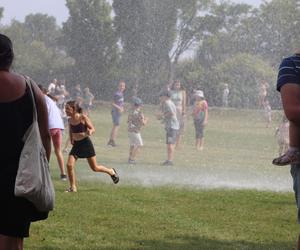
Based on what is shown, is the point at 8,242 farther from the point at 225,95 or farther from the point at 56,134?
the point at 225,95

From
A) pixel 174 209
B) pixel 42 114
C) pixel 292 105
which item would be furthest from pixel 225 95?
pixel 292 105

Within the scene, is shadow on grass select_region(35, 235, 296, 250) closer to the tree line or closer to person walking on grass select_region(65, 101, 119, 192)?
person walking on grass select_region(65, 101, 119, 192)

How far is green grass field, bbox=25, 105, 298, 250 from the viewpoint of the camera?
6.55 meters

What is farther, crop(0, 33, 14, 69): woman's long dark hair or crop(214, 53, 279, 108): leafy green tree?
crop(214, 53, 279, 108): leafy green tree

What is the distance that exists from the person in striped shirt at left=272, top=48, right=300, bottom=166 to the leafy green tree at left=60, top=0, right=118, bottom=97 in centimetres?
3153

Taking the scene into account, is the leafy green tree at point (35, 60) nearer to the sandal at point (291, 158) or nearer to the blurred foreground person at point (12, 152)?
the blurred foreground person at point (12, 152)

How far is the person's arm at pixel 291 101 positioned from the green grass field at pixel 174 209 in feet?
9.14

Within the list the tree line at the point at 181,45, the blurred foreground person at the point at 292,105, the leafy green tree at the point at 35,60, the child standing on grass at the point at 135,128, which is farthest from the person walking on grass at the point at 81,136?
the leafy green tree at the point at 35,60

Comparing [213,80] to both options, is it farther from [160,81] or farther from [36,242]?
[36,242]

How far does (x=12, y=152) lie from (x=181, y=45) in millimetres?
33096

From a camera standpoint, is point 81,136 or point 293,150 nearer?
point 293,150

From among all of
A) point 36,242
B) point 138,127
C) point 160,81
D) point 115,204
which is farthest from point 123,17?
point 36,242

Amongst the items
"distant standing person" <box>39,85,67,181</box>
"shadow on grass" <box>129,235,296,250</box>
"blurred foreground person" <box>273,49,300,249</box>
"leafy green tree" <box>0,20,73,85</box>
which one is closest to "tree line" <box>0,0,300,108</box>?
"leafy green tree" <box>0,20,73,85</box>

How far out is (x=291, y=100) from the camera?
12.3 feet
